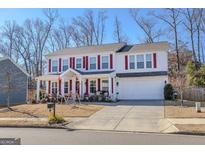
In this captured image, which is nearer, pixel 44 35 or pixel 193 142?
pixel 193 142

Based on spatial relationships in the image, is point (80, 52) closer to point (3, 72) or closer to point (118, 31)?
point (3, 72)

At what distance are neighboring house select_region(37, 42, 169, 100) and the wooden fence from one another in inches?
92.0

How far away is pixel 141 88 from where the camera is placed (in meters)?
24.0

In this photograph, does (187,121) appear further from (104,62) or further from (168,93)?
(104,62)

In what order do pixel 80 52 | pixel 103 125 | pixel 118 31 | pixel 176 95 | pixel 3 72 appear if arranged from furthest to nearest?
pixel 118 31 → pixel 80 52 → pixel 3 72 → pixel 176 95 → pixel 103 125

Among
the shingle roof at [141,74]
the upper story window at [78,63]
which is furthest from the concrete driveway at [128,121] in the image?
the upper story window at [78,63]

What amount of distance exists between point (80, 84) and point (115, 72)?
3535mm

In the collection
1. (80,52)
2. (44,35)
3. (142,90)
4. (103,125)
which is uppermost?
(44,35)

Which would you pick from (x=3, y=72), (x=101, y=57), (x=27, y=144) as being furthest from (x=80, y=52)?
(x=27, y=144)

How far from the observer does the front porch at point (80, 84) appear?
935 inches

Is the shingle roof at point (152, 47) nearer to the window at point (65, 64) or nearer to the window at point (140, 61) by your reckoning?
the window at point (140, 61)

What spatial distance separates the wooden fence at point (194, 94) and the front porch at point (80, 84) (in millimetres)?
6728

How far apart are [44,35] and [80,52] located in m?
17.4

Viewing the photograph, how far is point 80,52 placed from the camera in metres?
26.9
